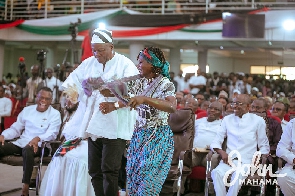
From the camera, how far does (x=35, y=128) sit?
6453 mm

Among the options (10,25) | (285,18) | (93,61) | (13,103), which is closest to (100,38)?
(93,61)

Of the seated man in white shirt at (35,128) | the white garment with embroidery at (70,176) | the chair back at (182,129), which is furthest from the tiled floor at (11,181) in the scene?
the white garment with embroidery at (70,176)

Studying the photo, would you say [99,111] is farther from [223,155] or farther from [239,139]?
[239,139]

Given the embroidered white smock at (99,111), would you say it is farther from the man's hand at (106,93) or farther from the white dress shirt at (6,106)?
the white dress shirt at (6,106)

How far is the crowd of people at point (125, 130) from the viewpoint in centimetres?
393

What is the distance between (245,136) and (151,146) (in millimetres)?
2337

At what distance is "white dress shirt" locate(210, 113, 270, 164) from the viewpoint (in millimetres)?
5910

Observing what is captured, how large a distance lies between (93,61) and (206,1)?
31.6 ft

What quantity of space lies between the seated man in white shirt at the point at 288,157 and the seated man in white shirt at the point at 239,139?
0.23 m

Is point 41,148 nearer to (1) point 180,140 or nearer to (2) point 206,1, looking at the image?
(1) point 180,140

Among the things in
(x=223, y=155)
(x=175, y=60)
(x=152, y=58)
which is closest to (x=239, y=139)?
(x=223, y=155)

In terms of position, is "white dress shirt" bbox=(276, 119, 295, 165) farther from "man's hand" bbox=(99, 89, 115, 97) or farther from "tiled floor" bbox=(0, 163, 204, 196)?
"man's hand" bbox=(99, 89, 115, 97)

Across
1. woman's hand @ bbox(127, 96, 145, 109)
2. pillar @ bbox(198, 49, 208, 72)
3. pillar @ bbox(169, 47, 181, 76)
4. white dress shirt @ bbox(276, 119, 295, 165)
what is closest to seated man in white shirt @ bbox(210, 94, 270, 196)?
white dress shirt @ bbox(276, 119, 295, 165)

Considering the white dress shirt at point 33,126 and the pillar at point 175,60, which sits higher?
the pillar at point 175,60
